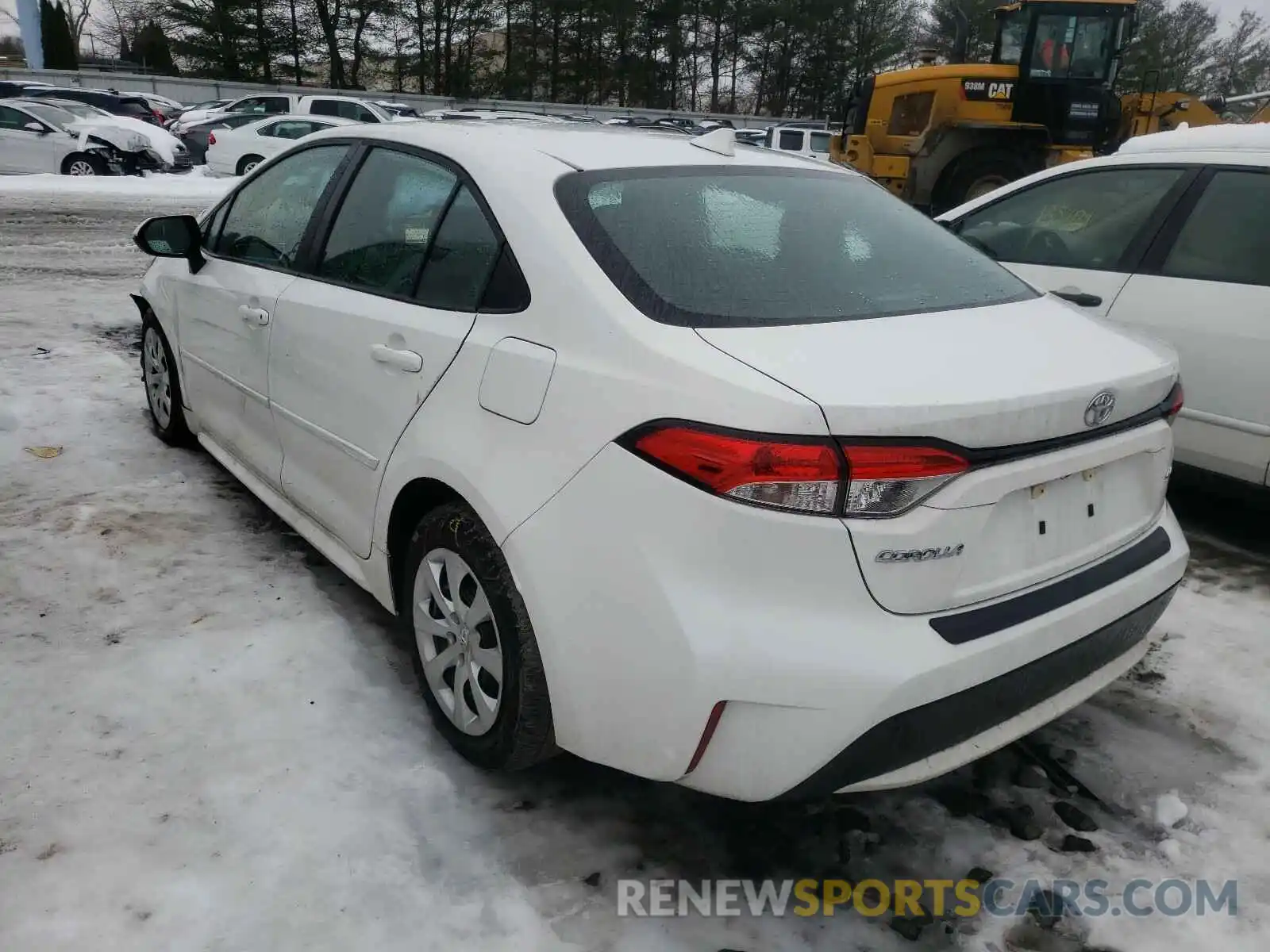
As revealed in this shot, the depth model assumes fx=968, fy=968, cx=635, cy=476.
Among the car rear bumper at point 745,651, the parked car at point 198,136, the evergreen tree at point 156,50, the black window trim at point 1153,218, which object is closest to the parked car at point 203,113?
the parked car at point 198,136

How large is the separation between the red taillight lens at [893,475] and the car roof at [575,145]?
1.18m

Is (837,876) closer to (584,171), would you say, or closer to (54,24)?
(584,171)

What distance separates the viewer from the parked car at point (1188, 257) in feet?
12.3

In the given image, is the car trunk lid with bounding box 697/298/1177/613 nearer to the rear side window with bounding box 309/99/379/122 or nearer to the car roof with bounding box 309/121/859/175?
the car roof with bounding box 309/121/859/175

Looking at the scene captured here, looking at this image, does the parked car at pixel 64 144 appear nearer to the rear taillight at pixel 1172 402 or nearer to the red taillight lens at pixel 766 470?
the red taillight lens at pixel 766 470

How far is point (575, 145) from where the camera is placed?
270cm

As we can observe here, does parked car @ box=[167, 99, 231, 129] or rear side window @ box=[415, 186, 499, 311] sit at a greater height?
parked car @ box=[167, 99, 231, 129]

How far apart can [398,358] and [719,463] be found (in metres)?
1.13

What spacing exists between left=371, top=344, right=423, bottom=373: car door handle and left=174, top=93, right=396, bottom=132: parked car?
1966cm

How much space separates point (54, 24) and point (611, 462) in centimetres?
5258

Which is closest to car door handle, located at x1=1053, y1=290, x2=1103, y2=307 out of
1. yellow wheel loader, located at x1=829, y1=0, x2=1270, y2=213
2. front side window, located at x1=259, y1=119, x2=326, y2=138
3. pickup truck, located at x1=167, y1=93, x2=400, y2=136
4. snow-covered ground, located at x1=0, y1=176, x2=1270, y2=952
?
snow-covered ground, located at x1=0, y1=176, x2=1270, y2=952

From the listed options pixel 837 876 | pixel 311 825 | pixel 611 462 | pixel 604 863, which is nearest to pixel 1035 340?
pixel 611 462

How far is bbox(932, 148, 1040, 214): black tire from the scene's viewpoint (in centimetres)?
1242

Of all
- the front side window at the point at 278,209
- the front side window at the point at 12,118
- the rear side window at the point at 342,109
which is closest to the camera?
the front side window at the point at 278,209
